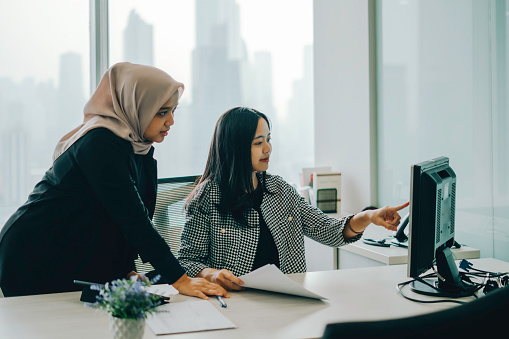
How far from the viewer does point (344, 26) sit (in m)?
3.38

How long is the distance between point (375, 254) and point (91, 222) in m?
1.28

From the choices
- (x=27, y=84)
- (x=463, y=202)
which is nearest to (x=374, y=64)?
(x=463, y=202)

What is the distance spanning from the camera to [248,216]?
6.34 ft

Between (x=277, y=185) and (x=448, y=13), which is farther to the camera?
(x=448, y=13)

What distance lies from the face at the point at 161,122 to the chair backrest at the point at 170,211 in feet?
1.68

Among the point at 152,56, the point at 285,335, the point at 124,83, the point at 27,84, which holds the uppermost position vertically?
the point at 152,56

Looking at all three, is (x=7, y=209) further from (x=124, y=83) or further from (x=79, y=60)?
(x=124, y=83)

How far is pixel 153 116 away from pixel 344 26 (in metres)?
2.18

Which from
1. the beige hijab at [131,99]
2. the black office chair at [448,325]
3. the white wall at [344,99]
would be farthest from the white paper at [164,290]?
the white wall at [344,99]

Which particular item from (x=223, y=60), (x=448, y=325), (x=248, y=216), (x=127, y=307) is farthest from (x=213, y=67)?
(x=448, y=325)

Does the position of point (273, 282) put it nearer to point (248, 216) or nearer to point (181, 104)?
point (248, 216)

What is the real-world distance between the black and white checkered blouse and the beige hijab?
405 millimetres

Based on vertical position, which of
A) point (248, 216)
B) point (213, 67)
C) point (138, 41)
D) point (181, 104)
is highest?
point (138, 41)

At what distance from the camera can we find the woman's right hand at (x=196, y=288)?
146cm
